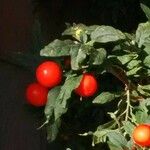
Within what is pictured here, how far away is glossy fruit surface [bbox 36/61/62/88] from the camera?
1.78 m

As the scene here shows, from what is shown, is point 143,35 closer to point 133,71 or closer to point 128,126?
point 133,71

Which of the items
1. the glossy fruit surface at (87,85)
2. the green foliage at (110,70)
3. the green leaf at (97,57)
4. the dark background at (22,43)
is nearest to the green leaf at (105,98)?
the green foliage at (110,70)

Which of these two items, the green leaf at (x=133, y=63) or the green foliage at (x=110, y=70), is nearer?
the green foliage at (x=110, y=70)

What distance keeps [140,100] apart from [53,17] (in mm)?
1247

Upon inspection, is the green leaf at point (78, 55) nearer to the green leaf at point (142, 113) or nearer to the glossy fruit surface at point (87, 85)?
the glossy fruit surface at point (87, 85)

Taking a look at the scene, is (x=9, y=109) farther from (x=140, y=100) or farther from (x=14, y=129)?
(x=140, y=100)

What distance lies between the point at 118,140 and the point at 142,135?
19cm

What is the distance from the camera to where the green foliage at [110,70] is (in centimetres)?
173

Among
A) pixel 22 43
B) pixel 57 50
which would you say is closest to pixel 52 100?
pixel 57 50

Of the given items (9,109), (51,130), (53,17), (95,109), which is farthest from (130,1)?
(51,130)

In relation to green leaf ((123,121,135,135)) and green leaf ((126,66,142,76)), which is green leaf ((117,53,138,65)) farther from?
green leaf ((123,121,135,135))

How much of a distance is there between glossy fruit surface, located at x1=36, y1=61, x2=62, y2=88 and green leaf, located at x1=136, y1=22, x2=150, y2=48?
0.29m

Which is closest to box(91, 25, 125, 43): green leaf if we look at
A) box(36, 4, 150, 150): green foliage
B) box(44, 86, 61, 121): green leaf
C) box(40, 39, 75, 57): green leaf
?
box(36, 4, 150, 150): green foliage

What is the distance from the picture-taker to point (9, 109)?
320 cm
